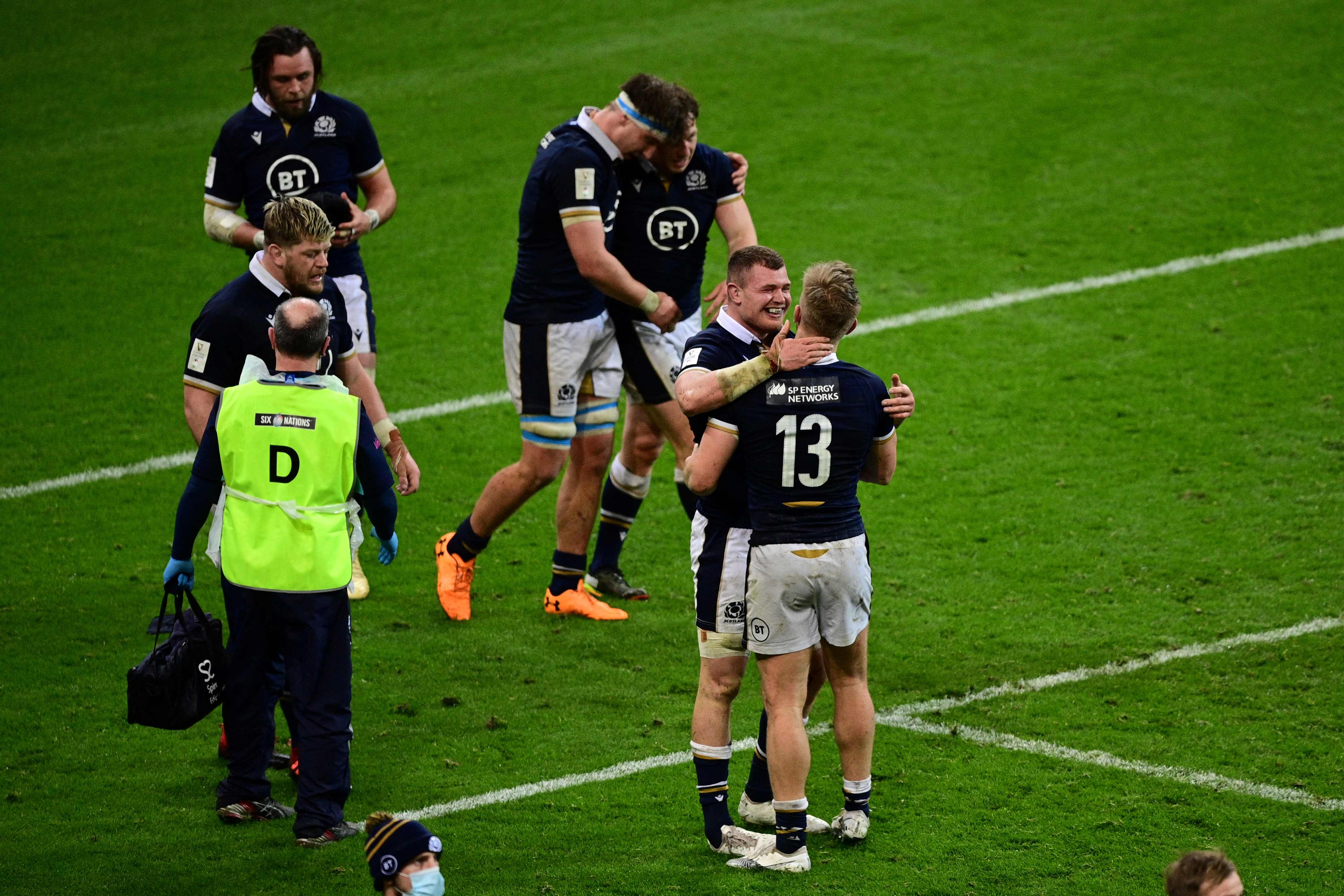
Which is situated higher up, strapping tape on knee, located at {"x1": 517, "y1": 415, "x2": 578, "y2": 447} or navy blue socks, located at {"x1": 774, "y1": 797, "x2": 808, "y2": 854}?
strapping tape on knee, located at {"x1": 517, "y1": 415, "x2": 578, "y2": 447}

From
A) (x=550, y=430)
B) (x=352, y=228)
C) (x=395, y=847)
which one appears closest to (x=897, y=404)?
(x=395, y=847)

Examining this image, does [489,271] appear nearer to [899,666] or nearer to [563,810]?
[899,666]

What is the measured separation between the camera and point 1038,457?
9.38 metres

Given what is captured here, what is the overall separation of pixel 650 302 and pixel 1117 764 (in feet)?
9.76

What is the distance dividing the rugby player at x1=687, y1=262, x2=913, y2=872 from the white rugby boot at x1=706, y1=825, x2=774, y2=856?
104mm

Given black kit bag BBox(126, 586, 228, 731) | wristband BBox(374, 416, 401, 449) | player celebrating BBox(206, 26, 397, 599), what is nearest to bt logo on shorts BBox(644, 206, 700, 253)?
player celebrating BBox(206, 26, 397, 599)

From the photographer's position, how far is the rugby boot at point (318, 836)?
5.42 metres

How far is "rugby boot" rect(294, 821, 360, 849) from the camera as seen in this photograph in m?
5.42

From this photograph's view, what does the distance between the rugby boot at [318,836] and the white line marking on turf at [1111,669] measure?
7.81ft

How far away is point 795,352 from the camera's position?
5.06 meters

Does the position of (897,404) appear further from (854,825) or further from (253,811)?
(253,811)

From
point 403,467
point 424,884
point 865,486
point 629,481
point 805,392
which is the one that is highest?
point 805,392

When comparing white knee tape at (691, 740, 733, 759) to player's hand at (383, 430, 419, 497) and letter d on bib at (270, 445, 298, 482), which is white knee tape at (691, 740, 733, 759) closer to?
player's hand at (383, 430, 419, 497)

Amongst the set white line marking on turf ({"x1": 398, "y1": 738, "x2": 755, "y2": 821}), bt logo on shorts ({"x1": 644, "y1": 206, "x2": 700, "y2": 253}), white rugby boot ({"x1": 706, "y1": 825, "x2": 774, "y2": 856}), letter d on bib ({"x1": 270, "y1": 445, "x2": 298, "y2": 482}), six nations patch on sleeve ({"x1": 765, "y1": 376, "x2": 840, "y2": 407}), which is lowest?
white line marking on turf ({"x1": 398, "y1": 738, "x2": 755, "y2": 821})
